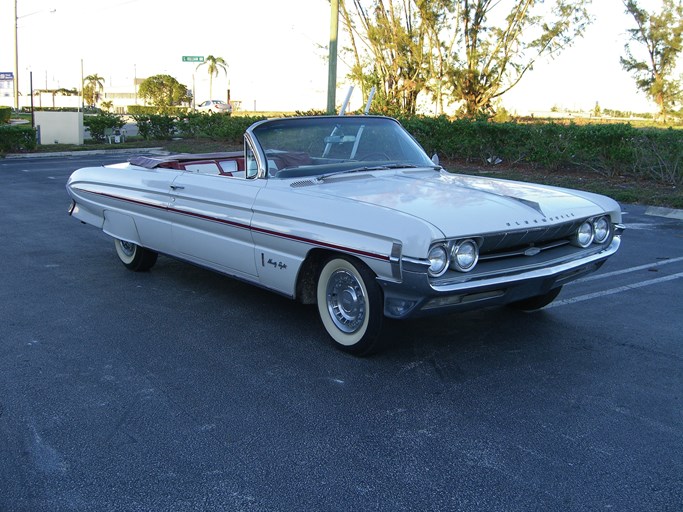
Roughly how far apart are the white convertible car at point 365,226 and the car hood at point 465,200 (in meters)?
0.01

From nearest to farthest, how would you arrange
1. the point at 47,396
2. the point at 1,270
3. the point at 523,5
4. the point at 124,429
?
the point at 124,429, the point at 47,396, the point at 1,270, the point at 523,5

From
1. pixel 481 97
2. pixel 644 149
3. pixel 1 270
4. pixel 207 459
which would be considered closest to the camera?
pixel 207 459

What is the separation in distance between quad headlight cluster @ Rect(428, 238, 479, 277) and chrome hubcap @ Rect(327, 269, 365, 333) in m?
0.60

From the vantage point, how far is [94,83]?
102125 millimetres

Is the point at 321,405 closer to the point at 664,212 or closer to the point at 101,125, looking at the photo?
the point at 664,212

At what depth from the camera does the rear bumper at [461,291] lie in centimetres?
391

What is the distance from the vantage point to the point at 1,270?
6715 mm

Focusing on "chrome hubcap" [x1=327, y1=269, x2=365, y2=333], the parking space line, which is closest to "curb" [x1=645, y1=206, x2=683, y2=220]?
the parking space line

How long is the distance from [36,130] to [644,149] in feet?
62.0

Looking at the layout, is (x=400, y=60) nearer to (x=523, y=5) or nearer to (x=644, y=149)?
(x=523, y=5)

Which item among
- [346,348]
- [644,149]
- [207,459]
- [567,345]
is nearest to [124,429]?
[207,459]

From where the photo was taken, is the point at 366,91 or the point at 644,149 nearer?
the point at 644,149

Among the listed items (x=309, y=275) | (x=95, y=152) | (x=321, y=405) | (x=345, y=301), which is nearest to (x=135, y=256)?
(x=309, y=275)

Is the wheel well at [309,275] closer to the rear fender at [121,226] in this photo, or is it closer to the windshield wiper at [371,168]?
the windshield wiper at [371,168]
